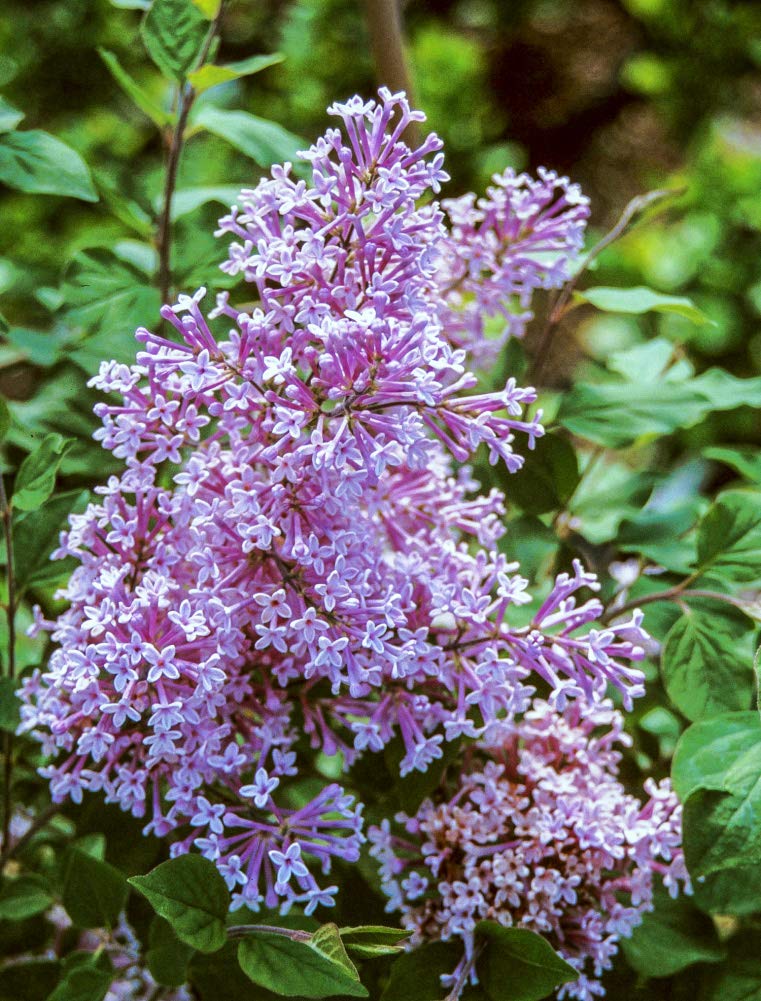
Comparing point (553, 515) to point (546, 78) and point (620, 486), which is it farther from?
point (546, 78)

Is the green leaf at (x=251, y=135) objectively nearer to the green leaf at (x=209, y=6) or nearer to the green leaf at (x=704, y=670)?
the green leaf at (x=209, y=6)

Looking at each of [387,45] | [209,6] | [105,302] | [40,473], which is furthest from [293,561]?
[387,45]

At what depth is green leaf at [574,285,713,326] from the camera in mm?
606

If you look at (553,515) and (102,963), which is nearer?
(102,963)

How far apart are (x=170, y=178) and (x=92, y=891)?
398 millimetres

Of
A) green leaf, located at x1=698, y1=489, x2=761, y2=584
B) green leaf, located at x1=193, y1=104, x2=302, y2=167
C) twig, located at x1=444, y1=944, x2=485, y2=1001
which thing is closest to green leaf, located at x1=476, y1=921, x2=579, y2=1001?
twig, located at x1=444, y1=944, x2=485, y2=1001

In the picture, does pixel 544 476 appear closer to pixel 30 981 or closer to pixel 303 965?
pixel 303 965

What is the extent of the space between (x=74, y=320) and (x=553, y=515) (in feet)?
1.02

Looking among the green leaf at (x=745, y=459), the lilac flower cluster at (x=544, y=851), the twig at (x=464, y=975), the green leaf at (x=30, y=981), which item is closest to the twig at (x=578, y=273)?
the green leaf at (x=745, y=459)

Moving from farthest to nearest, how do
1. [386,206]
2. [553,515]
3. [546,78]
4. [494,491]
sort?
[546,78] < [553,515] < [494,491] < [386,206]

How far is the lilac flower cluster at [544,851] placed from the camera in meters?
0.51

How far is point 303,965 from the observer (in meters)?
0.44

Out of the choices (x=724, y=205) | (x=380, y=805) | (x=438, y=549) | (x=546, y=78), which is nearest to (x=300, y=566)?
(x=438, y=549)

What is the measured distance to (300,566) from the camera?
457 millimetres
